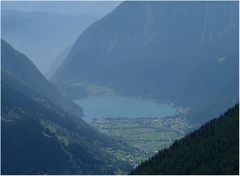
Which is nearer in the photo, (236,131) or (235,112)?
(236,131)

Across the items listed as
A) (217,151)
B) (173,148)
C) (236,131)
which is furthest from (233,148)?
(173,148)

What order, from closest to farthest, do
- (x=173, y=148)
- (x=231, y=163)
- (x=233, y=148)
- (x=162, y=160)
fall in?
(x=231, y=163)
(x=233, y=148)
(x=162, y=160)
(x=173, y=148)

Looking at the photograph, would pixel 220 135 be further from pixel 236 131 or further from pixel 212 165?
pixel 212 165

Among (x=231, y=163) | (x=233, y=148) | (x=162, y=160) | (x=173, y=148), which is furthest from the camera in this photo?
(x=173, y=148)

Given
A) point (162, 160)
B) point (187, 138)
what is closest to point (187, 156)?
point (162, 160)

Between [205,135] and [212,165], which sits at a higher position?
[205,135]

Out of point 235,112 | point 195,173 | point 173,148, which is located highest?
point 235,112

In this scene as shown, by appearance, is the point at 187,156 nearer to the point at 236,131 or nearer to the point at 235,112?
the point at 236,131
